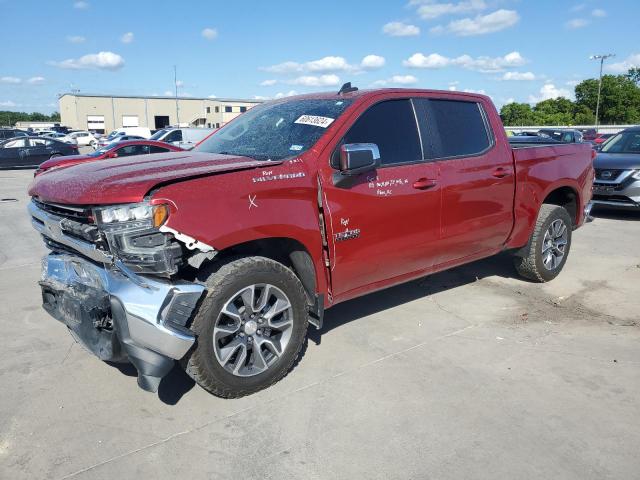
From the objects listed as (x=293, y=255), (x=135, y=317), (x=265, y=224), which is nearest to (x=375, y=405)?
(x=293, y=255)

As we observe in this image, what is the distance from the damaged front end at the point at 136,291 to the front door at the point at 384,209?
1.03 meters

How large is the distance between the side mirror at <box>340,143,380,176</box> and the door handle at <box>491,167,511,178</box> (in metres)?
1.61

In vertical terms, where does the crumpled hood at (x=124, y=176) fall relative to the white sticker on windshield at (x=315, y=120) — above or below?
below

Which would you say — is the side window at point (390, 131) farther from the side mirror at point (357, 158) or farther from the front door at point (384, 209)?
the side mirror at point (357, 158)

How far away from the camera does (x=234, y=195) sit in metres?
3.07

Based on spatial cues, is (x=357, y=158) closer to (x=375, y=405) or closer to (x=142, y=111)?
(x=375, y=405)

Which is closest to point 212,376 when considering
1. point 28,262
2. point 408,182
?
point 408,182

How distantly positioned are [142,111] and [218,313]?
8064cm

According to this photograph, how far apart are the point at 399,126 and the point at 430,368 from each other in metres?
1.86

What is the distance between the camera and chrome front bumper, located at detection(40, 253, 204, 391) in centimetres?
282

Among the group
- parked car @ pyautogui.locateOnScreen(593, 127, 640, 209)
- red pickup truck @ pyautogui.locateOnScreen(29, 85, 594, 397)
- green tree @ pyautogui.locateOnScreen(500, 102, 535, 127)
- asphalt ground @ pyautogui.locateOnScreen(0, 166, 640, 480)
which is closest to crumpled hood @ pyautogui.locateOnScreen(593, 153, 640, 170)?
parked car @ pyautogui.locateOnScreen(593, 127, 640, 209)

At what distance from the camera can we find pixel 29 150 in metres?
22.3

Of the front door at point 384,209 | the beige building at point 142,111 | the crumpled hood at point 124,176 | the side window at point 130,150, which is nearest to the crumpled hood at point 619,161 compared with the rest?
the front door at point 384,209

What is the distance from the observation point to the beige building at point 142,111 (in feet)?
242
